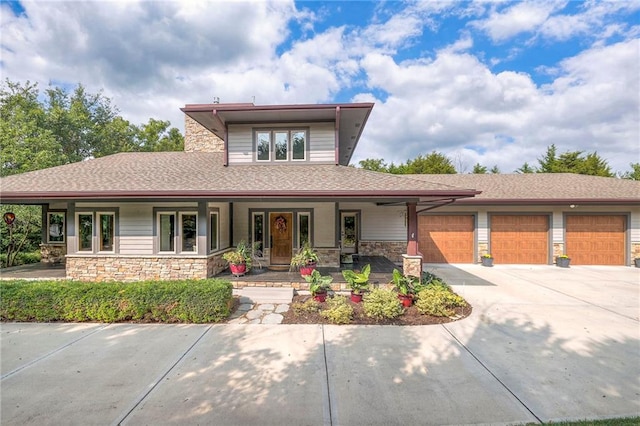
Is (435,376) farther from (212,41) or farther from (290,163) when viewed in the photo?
(212,41)

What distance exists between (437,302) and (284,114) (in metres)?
7.26

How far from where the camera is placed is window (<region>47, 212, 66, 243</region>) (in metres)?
11.3

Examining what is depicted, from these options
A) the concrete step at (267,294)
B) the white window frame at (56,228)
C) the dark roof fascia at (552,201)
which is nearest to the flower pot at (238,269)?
the concrete step at (267,294)

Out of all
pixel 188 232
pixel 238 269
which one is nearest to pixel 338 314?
pixel 238 269

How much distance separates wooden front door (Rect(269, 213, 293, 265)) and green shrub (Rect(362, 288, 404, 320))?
15.3ft

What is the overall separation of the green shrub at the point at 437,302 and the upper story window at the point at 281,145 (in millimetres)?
6007

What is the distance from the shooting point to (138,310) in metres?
5.67

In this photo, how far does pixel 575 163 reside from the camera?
2539cm


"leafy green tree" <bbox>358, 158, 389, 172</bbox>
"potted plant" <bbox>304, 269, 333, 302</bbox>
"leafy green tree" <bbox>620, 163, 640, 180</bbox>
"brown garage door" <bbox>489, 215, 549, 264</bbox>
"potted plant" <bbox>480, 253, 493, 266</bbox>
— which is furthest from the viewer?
"leafy green tree" <bbox>358, 158, 389, 172</bbox>

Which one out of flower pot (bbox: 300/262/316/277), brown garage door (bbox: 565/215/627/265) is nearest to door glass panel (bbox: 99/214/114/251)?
flower pot (bbox: 300/262/316/277)

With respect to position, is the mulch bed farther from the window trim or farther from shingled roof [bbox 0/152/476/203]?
the window trim

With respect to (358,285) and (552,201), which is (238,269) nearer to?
(358,285)

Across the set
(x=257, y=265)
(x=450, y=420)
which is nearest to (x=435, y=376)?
(x=450, y=420)

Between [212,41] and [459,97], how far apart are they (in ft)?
57.5
